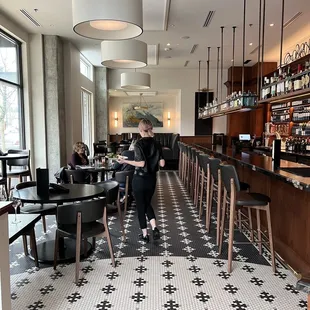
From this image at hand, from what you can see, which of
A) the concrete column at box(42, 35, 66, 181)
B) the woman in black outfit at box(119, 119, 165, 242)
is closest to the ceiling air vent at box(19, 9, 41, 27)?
the concrete column at box(42, 35, 66, 181)

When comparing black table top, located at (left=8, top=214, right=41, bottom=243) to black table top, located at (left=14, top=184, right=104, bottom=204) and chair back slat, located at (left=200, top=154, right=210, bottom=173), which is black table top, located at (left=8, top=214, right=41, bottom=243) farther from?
chair back slat, located at (left=200, top=154, right=210, bottom=173)

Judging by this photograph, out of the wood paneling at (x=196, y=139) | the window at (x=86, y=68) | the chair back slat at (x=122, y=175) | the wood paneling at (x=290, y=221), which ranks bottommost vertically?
the wood paneling at (x=290, y=221)

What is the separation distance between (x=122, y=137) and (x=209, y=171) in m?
9.53

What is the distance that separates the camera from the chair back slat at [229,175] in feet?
10.4

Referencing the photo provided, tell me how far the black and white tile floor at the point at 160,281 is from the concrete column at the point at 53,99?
4.09m

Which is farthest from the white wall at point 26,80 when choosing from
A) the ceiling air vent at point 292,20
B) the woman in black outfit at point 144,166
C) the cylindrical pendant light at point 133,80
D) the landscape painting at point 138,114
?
the landscape painting at point 138,114

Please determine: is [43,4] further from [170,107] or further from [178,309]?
[170,107]

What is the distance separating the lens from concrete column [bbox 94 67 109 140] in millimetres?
12359

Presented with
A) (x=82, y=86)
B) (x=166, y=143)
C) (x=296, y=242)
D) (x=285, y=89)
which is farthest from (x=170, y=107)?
(x=296, y=242)

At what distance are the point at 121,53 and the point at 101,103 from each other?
26.0 ft

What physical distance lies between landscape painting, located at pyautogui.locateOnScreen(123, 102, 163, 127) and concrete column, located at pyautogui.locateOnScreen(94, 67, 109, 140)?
205 cm

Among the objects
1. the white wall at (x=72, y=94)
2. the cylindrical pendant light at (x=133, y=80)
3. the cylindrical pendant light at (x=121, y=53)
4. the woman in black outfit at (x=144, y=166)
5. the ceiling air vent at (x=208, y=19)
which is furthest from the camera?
the white wall at (x=72, y=94)

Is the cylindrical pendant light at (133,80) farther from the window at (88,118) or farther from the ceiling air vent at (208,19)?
the window at (88,118)

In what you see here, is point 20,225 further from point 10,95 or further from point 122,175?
point 10,95
